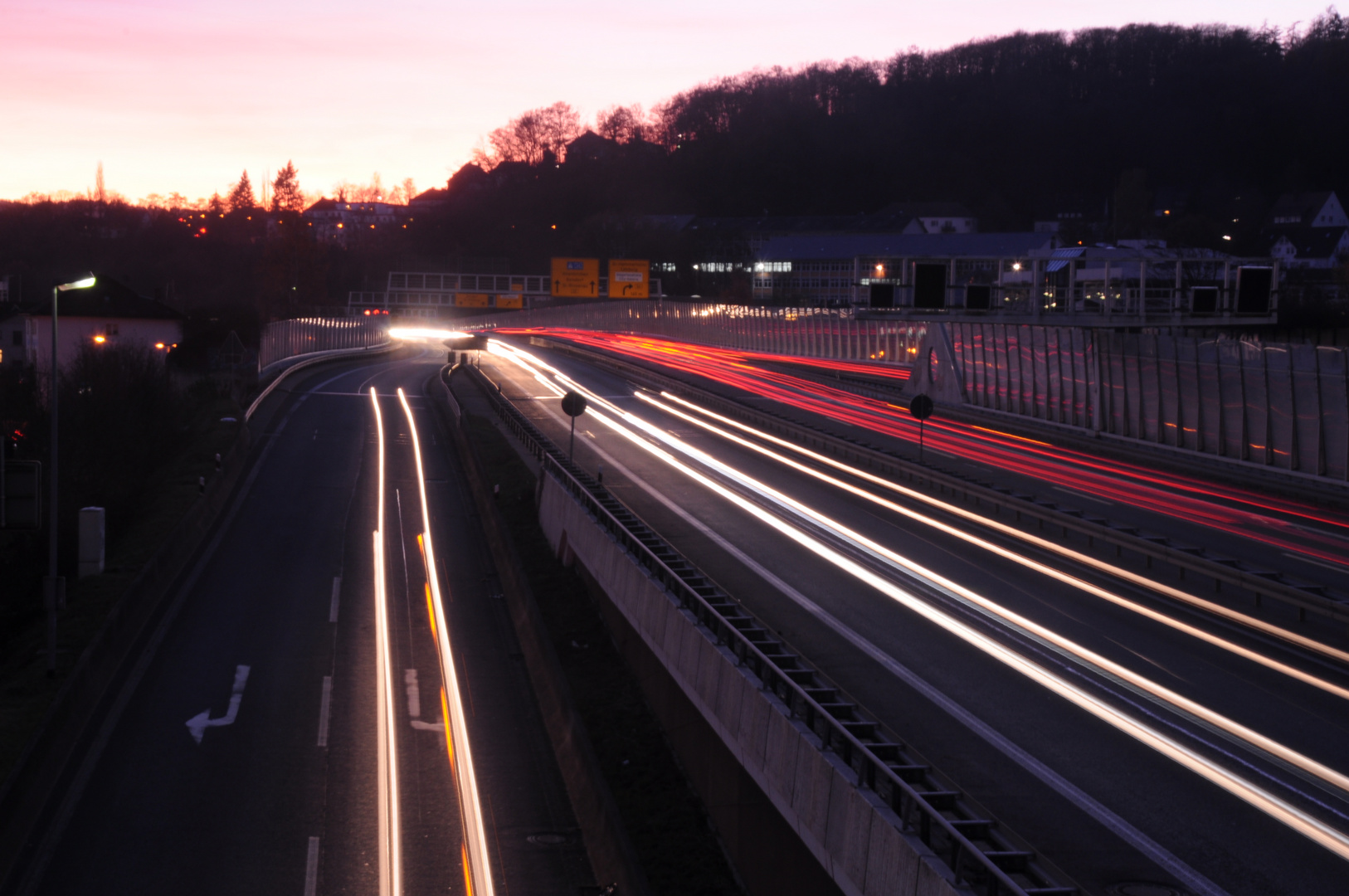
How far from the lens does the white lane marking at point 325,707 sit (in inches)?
692

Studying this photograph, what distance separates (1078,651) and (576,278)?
77.4 metres

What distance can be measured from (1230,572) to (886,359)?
133 feet

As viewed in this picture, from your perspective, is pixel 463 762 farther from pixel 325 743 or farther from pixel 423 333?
pixel 423 333

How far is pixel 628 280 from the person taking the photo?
284 feet

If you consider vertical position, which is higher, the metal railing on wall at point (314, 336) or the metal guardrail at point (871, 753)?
the metal railing on wall at point (314, 336)

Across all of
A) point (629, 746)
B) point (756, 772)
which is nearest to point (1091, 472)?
point (629, 746)

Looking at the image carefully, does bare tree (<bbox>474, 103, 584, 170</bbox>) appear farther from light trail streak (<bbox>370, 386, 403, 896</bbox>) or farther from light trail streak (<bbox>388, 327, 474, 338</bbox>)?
light trail streak (<bbox>370, 386, 403, 896</bbox>)

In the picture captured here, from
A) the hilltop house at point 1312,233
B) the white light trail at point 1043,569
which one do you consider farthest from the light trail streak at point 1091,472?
the hilltop house at point 1312,233

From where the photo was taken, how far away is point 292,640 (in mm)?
21859

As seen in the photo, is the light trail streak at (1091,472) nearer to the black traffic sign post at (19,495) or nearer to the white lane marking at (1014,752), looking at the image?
the white lane marking at (1014,752)

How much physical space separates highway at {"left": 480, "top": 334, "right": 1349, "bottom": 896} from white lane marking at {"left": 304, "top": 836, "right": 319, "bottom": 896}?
22.1ft

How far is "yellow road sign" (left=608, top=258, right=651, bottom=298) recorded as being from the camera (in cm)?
8594

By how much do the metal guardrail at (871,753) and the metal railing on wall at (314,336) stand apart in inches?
1690

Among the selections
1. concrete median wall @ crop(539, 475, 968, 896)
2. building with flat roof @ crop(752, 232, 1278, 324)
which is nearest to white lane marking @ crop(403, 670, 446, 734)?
concrete median wall @ crop(539, 475, 968, 896)
